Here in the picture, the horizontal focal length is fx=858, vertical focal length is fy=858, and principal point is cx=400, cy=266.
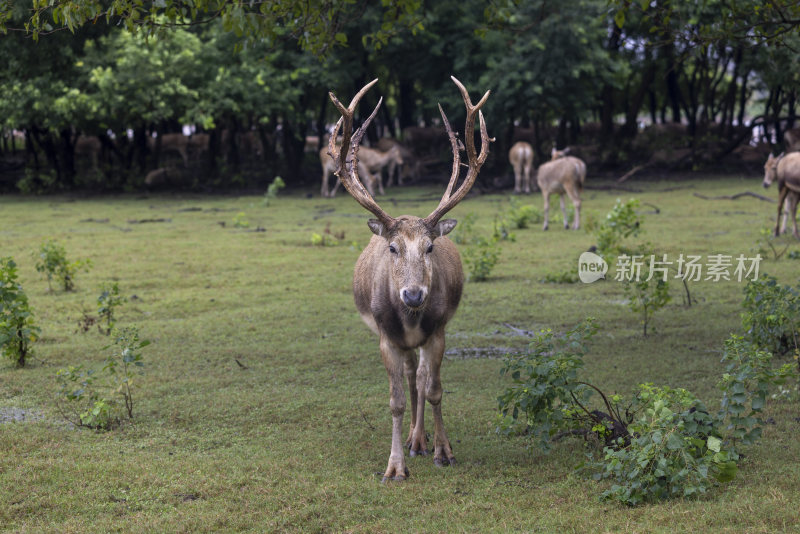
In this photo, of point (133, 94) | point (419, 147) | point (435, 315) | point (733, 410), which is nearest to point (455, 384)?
point (435, 315)

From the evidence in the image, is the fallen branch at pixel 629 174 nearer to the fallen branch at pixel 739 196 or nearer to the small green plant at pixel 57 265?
the fallen branch at pixel 739 196

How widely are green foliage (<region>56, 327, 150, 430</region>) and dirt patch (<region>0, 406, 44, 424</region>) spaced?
174 millimetres

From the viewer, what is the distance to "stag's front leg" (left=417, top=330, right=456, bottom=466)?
211 inches

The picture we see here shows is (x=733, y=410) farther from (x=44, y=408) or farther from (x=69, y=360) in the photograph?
(x=69, y=360)

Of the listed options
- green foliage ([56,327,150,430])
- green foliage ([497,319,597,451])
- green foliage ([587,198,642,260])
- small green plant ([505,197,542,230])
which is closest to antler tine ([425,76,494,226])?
green foliage ([497,319,597,451])

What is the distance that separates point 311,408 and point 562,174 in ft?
36.9

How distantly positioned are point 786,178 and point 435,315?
10370 millimetres

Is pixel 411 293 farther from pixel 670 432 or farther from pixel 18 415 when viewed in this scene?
pixel 18 415

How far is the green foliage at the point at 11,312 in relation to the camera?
6.80m

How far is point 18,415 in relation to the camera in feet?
20.6

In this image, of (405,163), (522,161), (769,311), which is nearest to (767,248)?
(769,311)

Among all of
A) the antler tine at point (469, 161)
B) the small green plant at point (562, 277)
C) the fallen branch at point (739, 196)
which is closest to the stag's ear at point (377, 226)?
the antler tine at point (469, 161)

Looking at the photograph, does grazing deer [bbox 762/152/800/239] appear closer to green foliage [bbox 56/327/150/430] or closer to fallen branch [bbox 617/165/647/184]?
fallen branch [bbox 617/165/647/184]

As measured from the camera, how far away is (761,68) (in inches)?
983
